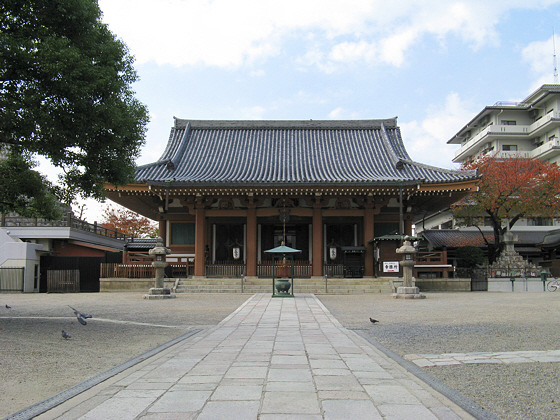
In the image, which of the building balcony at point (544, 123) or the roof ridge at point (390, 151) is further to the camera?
the building balcony at point (544, 123)

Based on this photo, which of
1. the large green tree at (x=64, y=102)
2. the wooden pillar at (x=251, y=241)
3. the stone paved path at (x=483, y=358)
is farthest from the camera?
the wooden pillar at (x=251, y=241)

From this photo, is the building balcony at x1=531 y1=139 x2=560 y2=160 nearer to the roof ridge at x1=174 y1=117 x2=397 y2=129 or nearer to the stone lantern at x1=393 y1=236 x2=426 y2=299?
the roof ridge at x1=174 y1=117 x2=397 y2=129

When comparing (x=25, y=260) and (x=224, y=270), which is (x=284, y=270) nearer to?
(x=224, y=270)

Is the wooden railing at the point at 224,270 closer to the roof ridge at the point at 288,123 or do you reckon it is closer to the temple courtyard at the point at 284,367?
the roof ridge at the point at 288,123

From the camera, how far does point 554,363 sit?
5703mm

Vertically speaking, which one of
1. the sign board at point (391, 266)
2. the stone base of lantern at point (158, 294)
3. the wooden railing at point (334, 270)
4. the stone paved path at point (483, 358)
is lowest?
the stone base of lantern at point (158, 294)

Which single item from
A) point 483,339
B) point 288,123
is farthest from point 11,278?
point 483,339

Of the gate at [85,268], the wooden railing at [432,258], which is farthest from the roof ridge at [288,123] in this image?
the wooden railing at [432,258]

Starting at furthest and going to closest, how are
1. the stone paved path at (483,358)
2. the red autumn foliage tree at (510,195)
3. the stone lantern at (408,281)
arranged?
the red autumn foliage tree at (510,195)
the stone lantern at (408,281)
the stone paved path at (483,358)

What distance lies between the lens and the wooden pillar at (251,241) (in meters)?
22.7

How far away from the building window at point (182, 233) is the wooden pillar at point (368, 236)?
8.78 m

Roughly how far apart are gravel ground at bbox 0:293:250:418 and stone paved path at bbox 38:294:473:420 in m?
0.58

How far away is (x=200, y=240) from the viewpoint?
74.8 ft

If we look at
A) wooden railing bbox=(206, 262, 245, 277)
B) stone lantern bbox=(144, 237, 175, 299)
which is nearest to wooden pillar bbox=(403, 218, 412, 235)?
wooden railing bbox=(206, 262, 245, 277)
